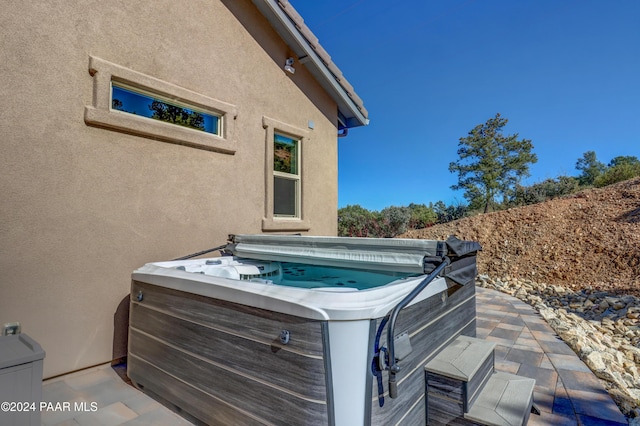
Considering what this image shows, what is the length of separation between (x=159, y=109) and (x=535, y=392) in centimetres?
530

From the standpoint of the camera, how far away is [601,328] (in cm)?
488

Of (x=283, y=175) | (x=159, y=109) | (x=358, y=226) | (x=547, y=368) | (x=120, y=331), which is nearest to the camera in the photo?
(x=547, y=368)

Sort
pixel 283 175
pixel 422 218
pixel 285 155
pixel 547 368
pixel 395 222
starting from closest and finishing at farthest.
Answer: pixel 547 368 → pixel 283 175 → pixel 285 155 → pixel 395 222 → pixel 422 218

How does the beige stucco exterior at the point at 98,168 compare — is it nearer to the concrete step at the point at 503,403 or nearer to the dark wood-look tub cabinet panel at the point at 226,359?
the dark wood-look tub cabinet panel at the point at 226,359

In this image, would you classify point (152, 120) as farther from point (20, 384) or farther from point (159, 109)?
point (20, 384)

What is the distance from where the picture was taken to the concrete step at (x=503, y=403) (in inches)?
80.2

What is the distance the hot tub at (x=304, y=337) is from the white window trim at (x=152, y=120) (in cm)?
178

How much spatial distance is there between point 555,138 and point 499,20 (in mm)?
13674

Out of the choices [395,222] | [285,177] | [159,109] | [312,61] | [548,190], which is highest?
[312,61]

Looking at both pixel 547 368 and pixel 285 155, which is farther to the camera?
pixel 285 155

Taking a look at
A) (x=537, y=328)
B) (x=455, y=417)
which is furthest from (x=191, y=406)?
(x=537, y=328)

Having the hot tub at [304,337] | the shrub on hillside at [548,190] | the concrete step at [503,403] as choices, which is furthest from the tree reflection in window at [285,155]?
the shrub on hillside at [548,190]

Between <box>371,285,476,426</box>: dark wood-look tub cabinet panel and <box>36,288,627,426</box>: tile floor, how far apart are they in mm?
913

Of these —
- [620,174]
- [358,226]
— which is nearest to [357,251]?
[358,226]
